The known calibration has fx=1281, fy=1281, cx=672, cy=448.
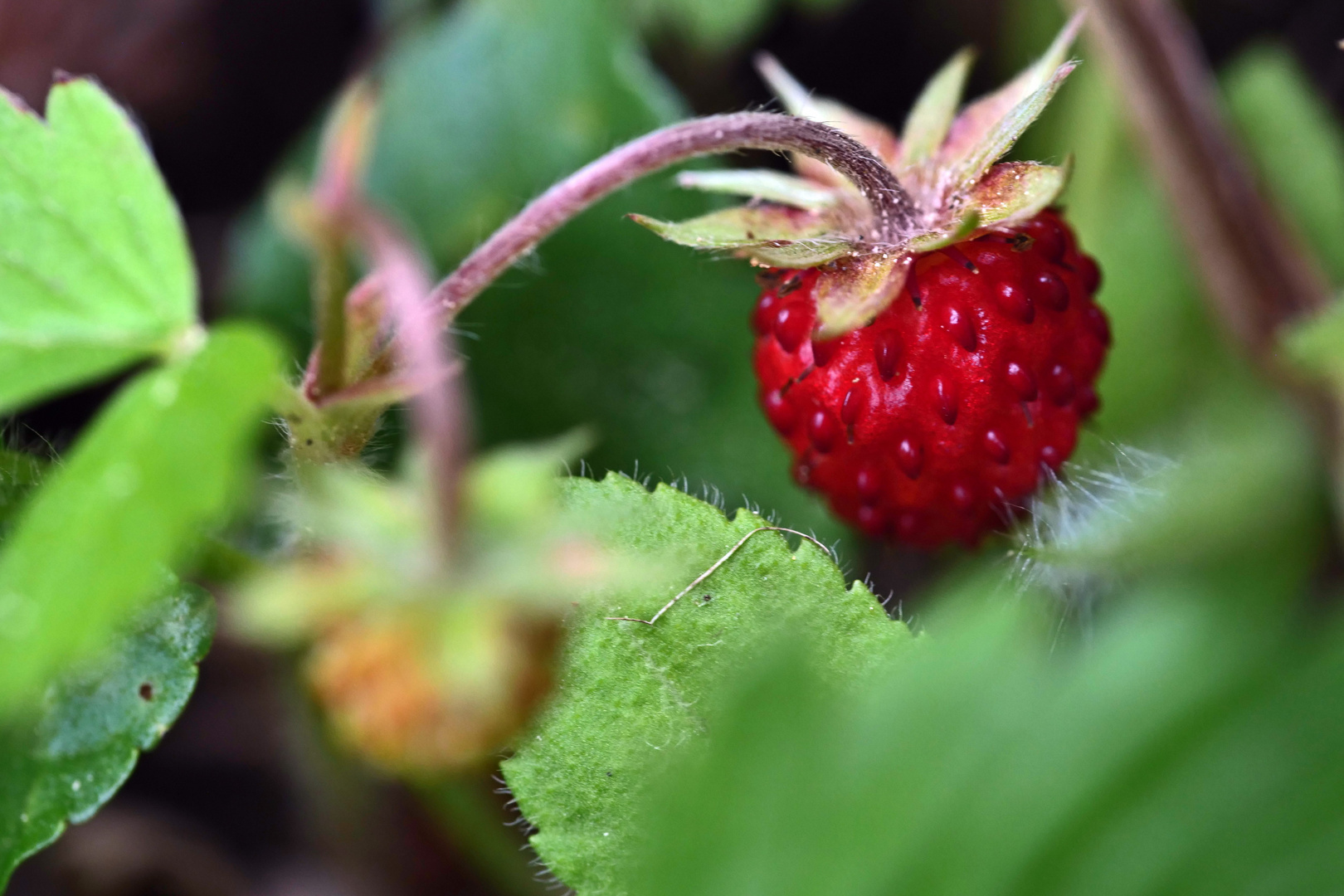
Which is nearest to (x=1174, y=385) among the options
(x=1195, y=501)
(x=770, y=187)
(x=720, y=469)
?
(x=1195, y=501)

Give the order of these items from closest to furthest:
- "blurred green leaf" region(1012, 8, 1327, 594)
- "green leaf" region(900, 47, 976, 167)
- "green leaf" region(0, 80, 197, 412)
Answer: "green leaf" region(0, 80, 197, 412) < "green leaf" region(900, 47, 976, 167) < "blurred green leaf" region(1012, 8, 1327, 594)

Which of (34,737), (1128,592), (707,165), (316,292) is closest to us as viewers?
(316,292)

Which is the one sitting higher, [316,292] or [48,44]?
[316,292]

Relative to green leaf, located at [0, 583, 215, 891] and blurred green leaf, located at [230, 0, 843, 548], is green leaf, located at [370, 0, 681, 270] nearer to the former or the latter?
blurred green leaf, located at [230, 0, 843, 548]

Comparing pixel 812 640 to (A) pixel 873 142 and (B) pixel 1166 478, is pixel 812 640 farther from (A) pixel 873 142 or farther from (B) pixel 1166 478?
(B) pixel 1166 478

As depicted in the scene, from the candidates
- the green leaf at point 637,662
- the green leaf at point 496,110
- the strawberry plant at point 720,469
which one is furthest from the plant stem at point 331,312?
the green leaf at point 496,110

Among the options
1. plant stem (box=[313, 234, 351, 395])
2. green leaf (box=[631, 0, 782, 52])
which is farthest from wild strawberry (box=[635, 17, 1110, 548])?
green leaf (box=[631, 0, 782, 52])

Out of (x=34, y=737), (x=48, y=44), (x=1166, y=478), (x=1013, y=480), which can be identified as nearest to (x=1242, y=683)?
(x=1013, y=480)
